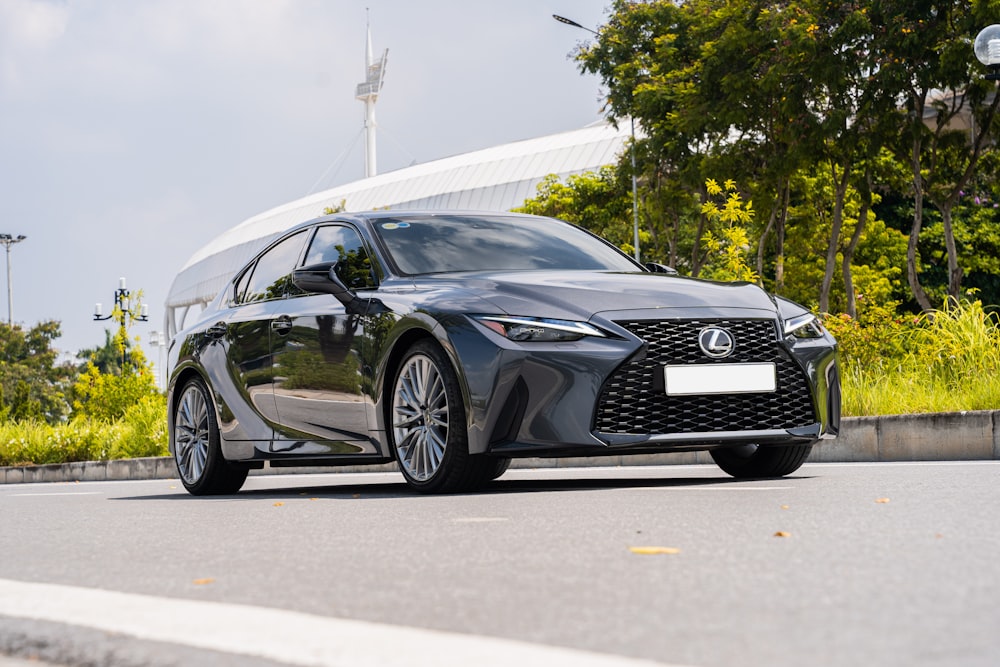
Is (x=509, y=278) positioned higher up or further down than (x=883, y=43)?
further down

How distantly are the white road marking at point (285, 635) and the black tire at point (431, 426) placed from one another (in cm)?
317

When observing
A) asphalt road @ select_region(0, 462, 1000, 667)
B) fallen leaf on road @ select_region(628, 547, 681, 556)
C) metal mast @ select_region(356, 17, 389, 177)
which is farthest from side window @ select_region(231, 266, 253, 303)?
metal mast @ select_region(356, 17, 389, 177)

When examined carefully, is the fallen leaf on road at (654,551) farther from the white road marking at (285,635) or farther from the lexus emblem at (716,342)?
the lexus emblem at (716,342)

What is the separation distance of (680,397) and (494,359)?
0.94 metres

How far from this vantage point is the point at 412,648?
10.3ft

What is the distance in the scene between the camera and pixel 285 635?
11.0ft

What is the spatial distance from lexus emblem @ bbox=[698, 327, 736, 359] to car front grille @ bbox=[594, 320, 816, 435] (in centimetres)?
2

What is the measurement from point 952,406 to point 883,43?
1384cm

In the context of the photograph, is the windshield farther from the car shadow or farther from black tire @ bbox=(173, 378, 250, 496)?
black tire @ bbox=(173, 378, 250, 496)

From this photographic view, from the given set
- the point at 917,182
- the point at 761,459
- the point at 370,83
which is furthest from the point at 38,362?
the point at 761,459

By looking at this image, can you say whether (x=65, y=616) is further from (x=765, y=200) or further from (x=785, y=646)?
(x=765, y=200)

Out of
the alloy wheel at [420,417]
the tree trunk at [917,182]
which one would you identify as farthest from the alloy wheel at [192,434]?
the tree trunk at [917,182]

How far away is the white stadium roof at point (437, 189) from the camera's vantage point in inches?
2238

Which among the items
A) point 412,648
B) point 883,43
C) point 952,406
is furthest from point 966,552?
point 883,43
